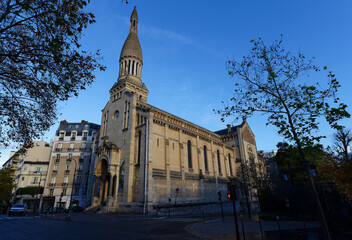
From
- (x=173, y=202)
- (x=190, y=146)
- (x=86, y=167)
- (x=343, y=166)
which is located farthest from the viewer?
(x=86, y=167)

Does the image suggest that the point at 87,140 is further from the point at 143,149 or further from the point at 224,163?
the point at 224,163

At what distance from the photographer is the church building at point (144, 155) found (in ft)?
87.9

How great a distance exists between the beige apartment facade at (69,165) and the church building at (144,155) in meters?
14.1

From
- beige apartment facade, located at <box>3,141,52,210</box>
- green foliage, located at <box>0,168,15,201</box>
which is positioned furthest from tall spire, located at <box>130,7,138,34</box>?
green foliage, located at <box>0,168,15,201</box>

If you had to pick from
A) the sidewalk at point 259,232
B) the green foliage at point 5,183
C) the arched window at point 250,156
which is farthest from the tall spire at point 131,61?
the green foliage at point 5,183

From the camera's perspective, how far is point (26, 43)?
26.2 feet

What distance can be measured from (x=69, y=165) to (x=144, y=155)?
2813 centimetres

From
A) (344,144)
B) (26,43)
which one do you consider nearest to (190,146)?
(344,144)

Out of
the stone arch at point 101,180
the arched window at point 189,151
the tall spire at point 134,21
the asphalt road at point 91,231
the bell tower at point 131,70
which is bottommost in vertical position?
the asphalt road at point 91,231

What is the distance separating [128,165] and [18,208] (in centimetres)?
1629

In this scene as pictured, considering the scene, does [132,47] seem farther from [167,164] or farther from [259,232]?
[259,232]

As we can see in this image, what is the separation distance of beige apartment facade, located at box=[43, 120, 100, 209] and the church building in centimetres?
1408

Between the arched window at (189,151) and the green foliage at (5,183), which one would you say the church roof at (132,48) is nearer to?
the arched window at (189,151)

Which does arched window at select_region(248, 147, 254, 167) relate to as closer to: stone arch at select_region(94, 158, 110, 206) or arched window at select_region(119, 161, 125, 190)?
arched window at select_region(119, 161, 125, 190)
